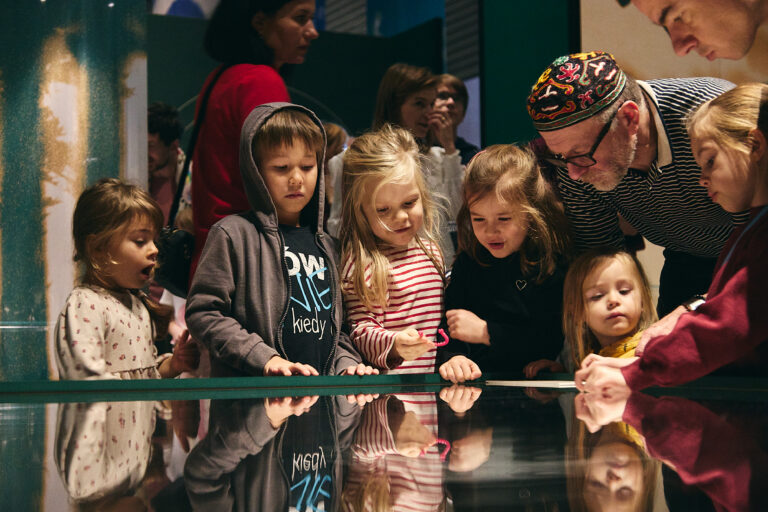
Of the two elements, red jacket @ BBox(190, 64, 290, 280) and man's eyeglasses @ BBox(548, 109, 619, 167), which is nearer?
man's eyeglasses @ BBox(548, 109, 619, 167)

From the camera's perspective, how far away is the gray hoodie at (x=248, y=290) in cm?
207

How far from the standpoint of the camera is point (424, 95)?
3.43 metres

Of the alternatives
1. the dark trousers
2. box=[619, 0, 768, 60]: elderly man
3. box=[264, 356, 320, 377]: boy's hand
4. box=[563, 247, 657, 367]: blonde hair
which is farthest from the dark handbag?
Result: the dark trousers

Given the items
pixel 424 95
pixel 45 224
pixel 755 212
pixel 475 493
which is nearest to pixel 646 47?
pixel 424 95

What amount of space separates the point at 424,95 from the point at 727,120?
6.08 ft

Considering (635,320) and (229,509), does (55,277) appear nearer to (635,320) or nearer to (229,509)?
(635,320)

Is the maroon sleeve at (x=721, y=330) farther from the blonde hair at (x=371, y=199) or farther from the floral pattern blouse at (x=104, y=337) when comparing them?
the floral pattern blouse at (x=104, y=337)

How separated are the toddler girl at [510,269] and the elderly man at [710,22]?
1.91 feet

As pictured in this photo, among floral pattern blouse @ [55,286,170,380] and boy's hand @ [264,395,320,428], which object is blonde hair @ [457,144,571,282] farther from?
floral pattern blouse @ [55,286,170,380]

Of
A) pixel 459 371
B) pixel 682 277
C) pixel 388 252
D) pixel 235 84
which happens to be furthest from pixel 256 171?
pixel 682 277

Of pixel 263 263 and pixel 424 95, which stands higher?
pixel 424 95

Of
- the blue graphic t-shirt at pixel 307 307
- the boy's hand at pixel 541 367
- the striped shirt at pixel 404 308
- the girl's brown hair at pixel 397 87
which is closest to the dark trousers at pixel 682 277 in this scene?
the boy's hand at pixel 541 367

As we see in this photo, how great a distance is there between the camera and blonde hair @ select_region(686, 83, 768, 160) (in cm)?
170

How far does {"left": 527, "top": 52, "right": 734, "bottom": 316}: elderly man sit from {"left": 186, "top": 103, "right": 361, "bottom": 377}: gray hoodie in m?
0.76
